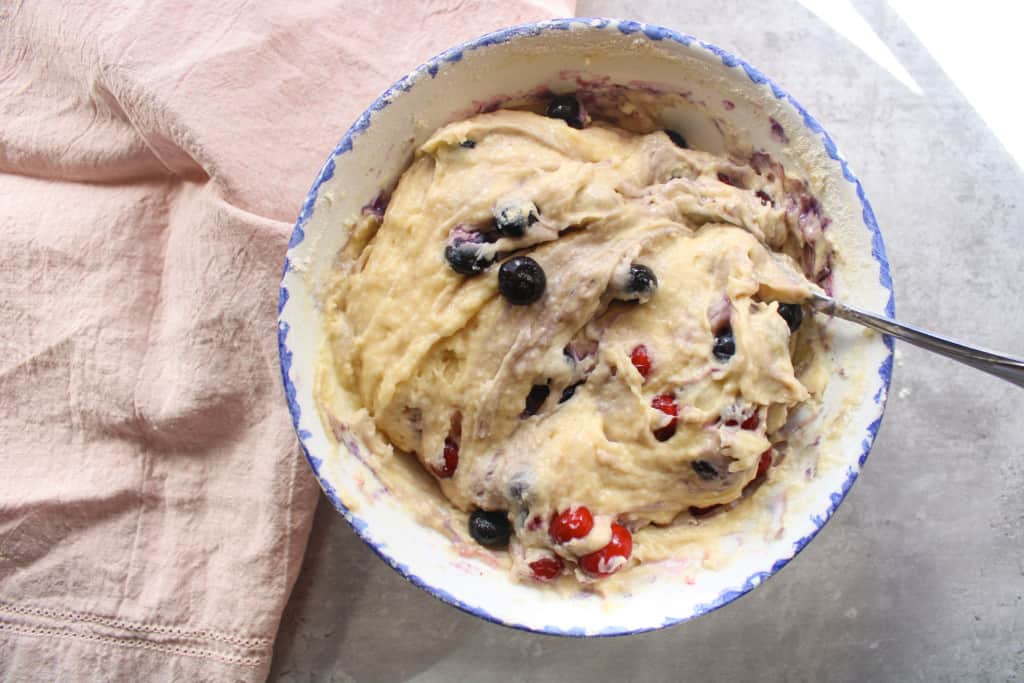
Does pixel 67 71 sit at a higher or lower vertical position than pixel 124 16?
lower

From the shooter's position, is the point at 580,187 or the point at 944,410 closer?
the point at 580,187

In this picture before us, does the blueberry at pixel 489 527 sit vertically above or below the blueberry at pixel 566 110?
below

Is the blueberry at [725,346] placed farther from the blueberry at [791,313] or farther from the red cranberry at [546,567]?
the red cranberry at [546,567]

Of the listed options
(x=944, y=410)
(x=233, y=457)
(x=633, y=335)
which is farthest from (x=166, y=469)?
(x=944, y=410)

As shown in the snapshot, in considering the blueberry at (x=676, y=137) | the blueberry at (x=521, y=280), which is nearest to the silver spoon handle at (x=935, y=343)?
the blueberry at (x=676, y=137)

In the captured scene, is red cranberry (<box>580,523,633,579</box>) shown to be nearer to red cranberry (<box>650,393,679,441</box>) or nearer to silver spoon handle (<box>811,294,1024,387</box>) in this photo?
red cranberry (<box>650,393,679,441</box>)

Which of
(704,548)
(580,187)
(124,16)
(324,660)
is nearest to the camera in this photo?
(580,187)

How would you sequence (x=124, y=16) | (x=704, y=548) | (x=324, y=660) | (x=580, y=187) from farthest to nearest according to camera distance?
(x=324, y=660)
(x=124, y=16)
(x=704, y=548)
(x=580, y=187)

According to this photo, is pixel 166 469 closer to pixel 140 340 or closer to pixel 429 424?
pixel 140 340
